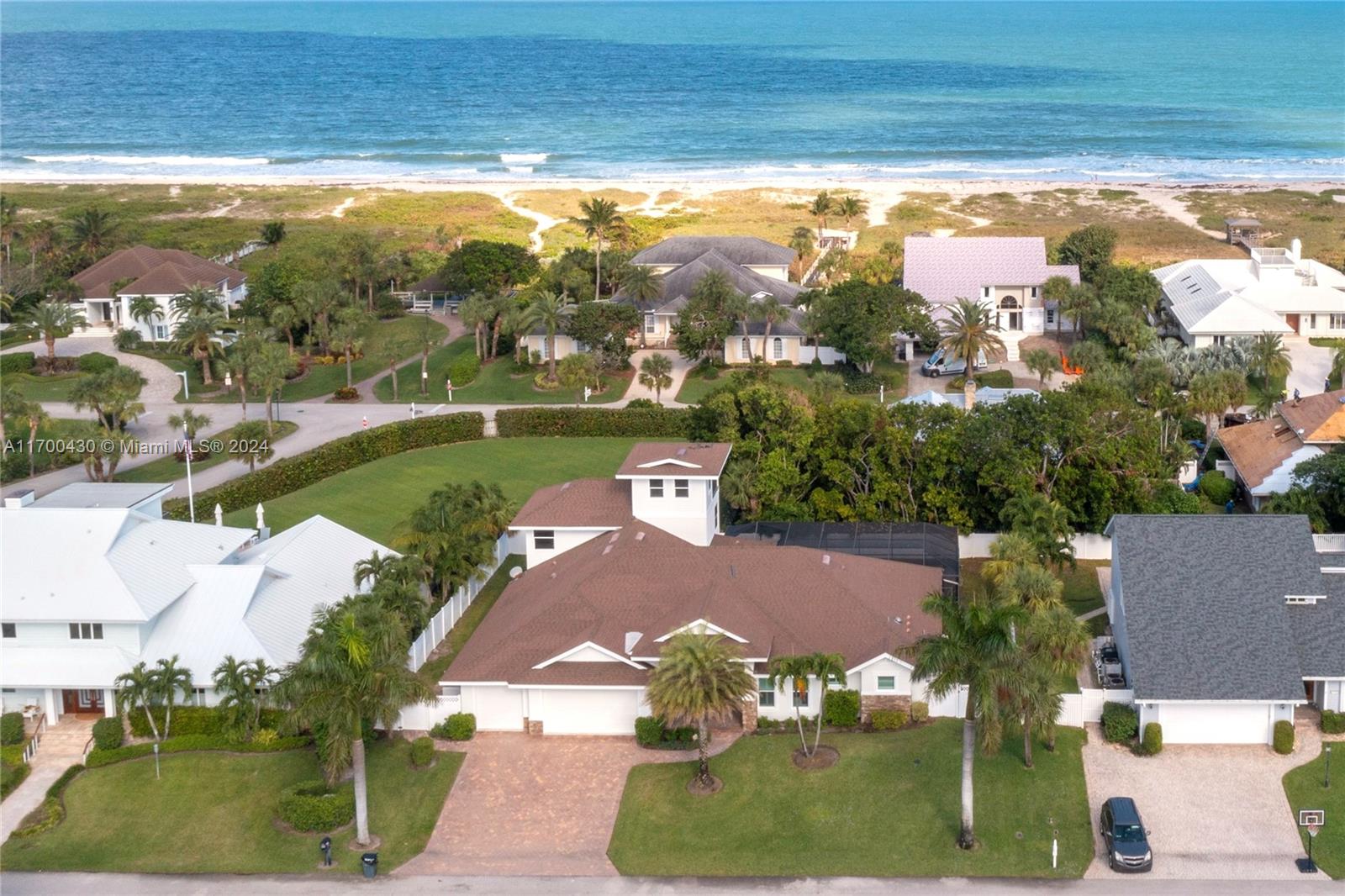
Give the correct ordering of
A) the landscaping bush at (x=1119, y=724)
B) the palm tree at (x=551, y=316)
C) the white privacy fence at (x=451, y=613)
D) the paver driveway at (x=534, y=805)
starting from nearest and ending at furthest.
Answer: the paver driveway at (x=534, y=805) < the landscaping bush at (x=1119, y=724) < the white privacy fence at (x=451, y=613) < the palm tree at (x=551, y=316)

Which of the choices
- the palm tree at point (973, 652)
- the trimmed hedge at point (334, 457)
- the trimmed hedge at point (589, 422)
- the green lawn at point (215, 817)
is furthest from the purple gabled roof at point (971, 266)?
the green lawn at point (215, 817)

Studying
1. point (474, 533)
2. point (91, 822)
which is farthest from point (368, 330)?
point (91, 822)

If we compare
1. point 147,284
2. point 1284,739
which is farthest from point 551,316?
point 1284,739

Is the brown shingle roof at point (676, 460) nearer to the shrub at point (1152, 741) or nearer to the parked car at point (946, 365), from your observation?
the shrub at point (1152, 741)

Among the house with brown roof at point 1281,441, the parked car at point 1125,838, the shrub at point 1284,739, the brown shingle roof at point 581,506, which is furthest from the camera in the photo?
the house with brown roof at point 1281,441

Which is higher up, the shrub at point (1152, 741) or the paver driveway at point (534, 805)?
the shrub at point (1152, 741)

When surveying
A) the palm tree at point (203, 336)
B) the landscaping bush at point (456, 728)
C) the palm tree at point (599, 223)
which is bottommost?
the landscaping bush at point (456, 728)

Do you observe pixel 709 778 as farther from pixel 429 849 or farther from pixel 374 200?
pixel 374 200
